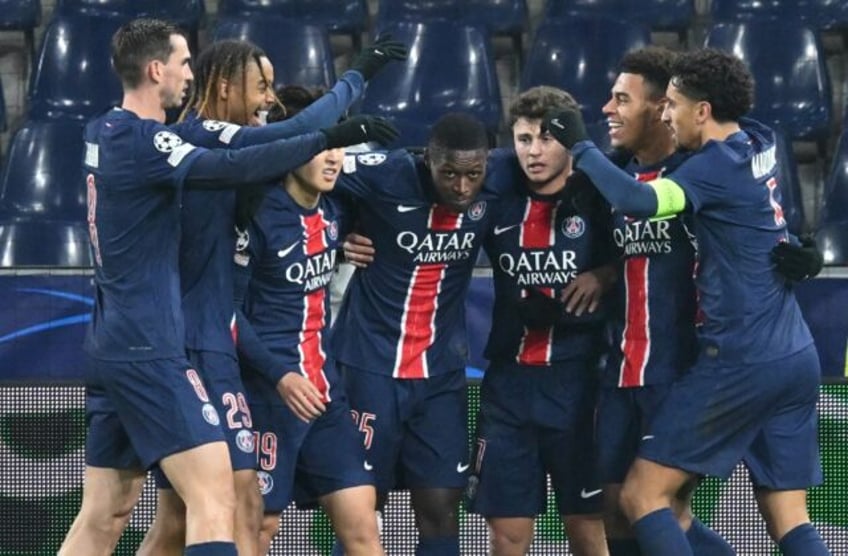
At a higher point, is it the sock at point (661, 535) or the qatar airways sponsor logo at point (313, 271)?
the qatar airways sponsor logo at point (313, 271)

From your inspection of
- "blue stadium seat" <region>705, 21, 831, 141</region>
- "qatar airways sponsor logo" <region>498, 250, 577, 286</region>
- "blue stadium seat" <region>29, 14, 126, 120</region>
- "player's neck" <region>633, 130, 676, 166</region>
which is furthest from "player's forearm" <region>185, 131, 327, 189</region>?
"blue stadium seat" <region>705, 21, 831, 141</region>

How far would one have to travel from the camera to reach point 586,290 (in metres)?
6.39

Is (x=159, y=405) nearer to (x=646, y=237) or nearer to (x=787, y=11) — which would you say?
(x=646, y=237)

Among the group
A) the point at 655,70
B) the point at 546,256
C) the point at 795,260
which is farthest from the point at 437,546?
the point at 655,70

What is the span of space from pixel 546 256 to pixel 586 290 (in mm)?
197

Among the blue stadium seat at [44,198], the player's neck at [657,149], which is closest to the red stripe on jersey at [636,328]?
the player's neck at [657,149]

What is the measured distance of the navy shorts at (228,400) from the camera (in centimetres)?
594

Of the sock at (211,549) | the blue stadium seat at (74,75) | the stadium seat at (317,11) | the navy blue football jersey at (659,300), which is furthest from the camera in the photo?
the stadium seat at (317,11)

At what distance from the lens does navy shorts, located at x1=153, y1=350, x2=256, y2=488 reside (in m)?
5.94

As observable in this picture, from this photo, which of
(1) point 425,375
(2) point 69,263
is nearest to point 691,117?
(1) point 425,375

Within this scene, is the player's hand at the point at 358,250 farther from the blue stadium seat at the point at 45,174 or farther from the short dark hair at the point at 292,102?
the blue stadium seat at the point at 45,174

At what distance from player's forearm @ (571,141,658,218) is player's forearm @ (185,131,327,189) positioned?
87cm

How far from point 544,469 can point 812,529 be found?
99cm

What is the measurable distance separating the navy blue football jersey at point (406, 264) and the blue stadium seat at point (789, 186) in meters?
3.47
